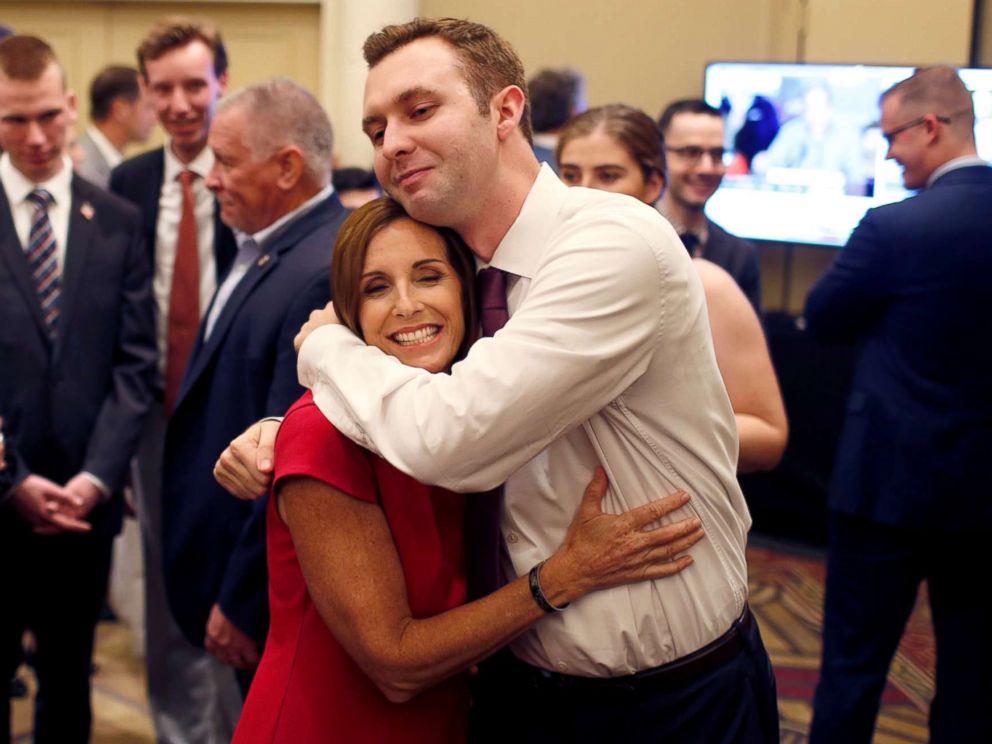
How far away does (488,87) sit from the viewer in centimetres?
144

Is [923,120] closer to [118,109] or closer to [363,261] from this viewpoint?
[363,261]

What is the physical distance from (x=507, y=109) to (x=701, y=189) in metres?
2.11

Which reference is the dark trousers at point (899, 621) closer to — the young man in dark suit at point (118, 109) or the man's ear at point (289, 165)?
the man's ear at point (289, 165)

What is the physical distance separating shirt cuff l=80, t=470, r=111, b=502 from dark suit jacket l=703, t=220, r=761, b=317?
1.84 meters

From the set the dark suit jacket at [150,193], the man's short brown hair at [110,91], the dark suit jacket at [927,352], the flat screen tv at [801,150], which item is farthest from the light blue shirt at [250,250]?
the flat screen tv at [801,150]

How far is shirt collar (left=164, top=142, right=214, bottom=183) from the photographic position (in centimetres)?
289

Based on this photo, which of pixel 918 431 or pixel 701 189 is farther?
pixel 701 189

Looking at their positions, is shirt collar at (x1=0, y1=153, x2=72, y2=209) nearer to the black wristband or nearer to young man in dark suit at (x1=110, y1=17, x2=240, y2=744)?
young man in dark suit at (x1=110, y1=17, x2=240, y2=744)

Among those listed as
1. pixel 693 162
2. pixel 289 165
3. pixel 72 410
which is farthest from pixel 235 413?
pixel 693 162

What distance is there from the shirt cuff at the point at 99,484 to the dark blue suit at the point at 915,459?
1715 mm

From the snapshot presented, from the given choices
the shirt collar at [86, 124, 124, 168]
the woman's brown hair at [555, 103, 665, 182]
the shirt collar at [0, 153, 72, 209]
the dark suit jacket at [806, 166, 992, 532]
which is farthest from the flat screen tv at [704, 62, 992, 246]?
the shirt collar at [0, 153, 72, 209]

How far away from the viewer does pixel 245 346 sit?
2.12 metres

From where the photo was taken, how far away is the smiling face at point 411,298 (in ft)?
4.55

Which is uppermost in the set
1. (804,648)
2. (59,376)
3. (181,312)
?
(181,312)
